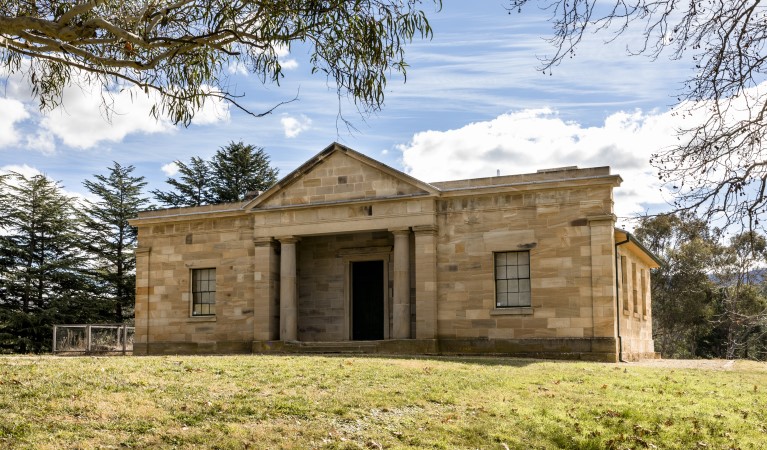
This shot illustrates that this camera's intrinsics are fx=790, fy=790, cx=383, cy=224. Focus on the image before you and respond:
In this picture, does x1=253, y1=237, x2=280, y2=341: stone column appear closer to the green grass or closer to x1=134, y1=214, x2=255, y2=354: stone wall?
x1=134, y1=214, x2=255, y2=354: stone wall

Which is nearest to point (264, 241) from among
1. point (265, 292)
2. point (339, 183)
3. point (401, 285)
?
point (265, 292)

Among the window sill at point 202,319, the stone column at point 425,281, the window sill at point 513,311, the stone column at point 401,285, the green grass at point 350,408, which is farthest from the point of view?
the window sill at point 202,319

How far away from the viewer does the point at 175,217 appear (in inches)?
1056

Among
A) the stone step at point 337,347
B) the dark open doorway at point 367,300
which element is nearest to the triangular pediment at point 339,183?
the dark open doorway at point 367,300

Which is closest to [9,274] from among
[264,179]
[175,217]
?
[264,179]

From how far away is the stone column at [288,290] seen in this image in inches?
964

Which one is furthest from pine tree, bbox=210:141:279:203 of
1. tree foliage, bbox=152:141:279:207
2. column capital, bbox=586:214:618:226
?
column capital, bbox=586:214:618:226

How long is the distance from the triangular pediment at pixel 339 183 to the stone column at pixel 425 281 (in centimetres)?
127

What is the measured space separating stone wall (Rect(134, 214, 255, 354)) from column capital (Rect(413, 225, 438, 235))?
5892mm

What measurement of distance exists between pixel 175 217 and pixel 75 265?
1890 cm

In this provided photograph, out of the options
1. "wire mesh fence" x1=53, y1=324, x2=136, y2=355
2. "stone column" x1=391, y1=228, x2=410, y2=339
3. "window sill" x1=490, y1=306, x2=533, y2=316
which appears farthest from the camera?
"wire mesh fence" x1=53, y1=324, x2=136, y2=355

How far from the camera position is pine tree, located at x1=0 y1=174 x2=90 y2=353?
4043cm

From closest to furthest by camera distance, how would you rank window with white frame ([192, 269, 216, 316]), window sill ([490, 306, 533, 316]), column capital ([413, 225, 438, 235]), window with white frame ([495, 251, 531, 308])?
1. window sill ([490, 306, 533, 316])
2. window with white frame ([495, 251, 531, 308])
3. column capital ([413, 225, 438, 235])
4. window with white frame ([192, 269, 216, 316])

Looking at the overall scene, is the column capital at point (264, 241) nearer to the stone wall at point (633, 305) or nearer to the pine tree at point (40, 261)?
the stone wall at point (633, 305)
